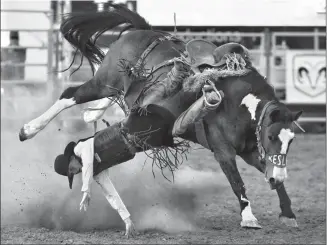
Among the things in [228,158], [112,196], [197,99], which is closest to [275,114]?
[228,158]

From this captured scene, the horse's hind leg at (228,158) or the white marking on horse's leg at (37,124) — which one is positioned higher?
the white marking on horse's leg at (37,124)

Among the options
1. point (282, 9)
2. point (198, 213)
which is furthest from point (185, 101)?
point (282, 9)

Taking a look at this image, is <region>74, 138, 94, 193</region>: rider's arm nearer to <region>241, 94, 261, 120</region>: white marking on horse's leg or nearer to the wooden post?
<region>241, 94, 261, 120</region>: white marking on horse's leg

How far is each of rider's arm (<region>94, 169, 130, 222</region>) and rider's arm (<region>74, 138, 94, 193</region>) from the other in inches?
5.0

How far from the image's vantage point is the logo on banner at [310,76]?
9.37 m

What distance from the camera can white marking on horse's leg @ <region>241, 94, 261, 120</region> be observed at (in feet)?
13.8

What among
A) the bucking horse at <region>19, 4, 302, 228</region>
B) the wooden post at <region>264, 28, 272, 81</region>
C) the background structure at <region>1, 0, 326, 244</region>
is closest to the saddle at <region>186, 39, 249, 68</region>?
the bucking horse at <region>19, 4, 302, 228</region>

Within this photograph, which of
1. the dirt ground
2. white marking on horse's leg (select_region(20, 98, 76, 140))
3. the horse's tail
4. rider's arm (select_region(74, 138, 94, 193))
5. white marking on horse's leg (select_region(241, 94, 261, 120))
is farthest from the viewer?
the horse's tail

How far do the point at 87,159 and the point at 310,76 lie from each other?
5335 mm

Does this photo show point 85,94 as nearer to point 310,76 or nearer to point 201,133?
point 201,133

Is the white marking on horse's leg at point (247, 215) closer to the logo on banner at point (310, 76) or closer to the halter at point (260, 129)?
the halter at point (260, 129)

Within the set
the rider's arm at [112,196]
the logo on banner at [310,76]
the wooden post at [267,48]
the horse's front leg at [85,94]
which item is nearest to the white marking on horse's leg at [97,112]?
the horse's front leg at [85,94]

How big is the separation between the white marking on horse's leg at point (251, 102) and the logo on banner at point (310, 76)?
5305mm

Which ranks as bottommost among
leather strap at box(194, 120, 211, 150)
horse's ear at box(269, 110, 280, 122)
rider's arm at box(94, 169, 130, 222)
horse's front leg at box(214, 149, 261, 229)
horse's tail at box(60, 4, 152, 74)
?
rider's arm at box(94, 169, 130, 222)
